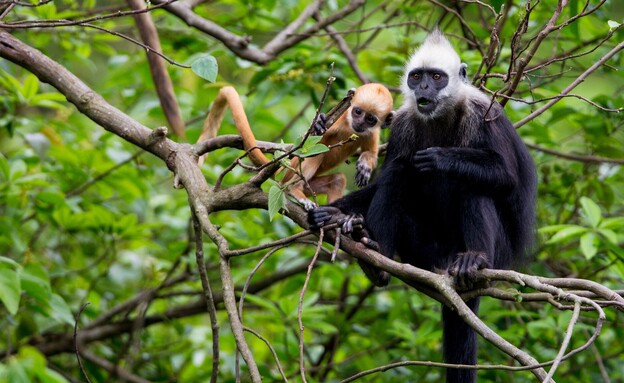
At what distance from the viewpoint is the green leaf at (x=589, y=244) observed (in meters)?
4.89

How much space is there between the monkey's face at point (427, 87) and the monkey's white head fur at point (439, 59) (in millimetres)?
24

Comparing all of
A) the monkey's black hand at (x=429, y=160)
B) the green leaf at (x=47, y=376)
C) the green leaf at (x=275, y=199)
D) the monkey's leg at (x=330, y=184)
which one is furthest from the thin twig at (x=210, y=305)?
the green leaf at (x=47, y=376)

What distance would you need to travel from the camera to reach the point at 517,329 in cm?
602

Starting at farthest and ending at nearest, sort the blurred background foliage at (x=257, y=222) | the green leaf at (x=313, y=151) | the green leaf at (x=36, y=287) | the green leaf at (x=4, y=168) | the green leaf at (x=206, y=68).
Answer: the blurred background foliage at (x=257, y=222) < the green leaf at (x=4, y=168) < the green leaf at (x=36, y=287) < the green leaf at (x=206, y=68) < the green leaf at (x=313, y=151)

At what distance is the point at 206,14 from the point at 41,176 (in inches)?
97.0

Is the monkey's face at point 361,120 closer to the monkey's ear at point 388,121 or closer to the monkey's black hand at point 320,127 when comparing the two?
the monkey's ear at point 388,121

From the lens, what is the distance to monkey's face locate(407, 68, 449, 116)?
4984 millimetres

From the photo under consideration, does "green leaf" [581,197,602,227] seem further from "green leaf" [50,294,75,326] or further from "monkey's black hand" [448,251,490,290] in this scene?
"green leaf" [50,294,75,326]

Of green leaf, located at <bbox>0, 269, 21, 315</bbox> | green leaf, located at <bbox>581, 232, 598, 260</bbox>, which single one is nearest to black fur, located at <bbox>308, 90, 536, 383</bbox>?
green leaf, located at <bbox>581, 232, 598, 260</bbox>

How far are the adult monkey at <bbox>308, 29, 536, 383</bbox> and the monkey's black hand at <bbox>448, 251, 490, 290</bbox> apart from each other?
0.08 feet

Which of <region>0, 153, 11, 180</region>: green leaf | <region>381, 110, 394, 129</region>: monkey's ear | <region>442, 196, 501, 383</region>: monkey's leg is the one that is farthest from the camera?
<region>0, 153, 11, 180</region>: green leaf

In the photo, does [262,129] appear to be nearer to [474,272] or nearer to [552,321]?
[552,321]

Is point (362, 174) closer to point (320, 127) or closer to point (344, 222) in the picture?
point (320, 127)

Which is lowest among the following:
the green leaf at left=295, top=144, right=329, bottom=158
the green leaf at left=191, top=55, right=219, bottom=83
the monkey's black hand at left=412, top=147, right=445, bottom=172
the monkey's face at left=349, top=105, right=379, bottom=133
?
the green leaf at left=295, top=144, right=329, bottom=158
